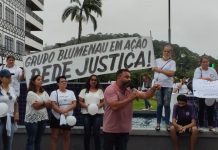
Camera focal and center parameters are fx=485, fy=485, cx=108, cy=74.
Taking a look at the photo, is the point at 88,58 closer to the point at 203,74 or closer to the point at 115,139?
the point at 203,74

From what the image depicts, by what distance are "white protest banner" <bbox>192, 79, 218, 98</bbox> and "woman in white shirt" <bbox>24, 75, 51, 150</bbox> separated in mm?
3396

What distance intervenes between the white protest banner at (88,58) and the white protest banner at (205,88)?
4.20 ft

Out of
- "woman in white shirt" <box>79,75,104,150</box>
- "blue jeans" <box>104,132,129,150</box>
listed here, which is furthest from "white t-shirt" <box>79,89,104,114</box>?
"blue jeans" <box>104,132,129,150</box>

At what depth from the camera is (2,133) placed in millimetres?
9148

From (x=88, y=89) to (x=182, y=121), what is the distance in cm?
218

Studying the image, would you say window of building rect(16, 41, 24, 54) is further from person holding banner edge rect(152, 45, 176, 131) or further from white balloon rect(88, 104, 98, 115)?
white balloon rect(88, 104, 98, 115)

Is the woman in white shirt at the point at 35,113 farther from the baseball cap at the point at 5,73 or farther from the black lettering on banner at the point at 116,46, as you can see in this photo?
the black lettering on banner at the point at 116,46

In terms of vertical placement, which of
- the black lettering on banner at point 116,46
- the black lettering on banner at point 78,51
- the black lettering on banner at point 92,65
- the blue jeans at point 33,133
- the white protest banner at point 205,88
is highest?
the black lettering on banner at point 116,46

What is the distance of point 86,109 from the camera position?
10430 millimetres

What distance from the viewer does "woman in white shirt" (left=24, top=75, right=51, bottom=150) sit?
9.84 m

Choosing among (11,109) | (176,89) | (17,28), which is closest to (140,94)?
(11,109)

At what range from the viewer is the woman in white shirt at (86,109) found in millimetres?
10453

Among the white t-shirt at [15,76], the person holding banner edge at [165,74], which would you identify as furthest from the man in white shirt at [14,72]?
the person holding banner edge at [165,74]

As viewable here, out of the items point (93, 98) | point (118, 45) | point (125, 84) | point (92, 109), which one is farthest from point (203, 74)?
point (125, 84)
